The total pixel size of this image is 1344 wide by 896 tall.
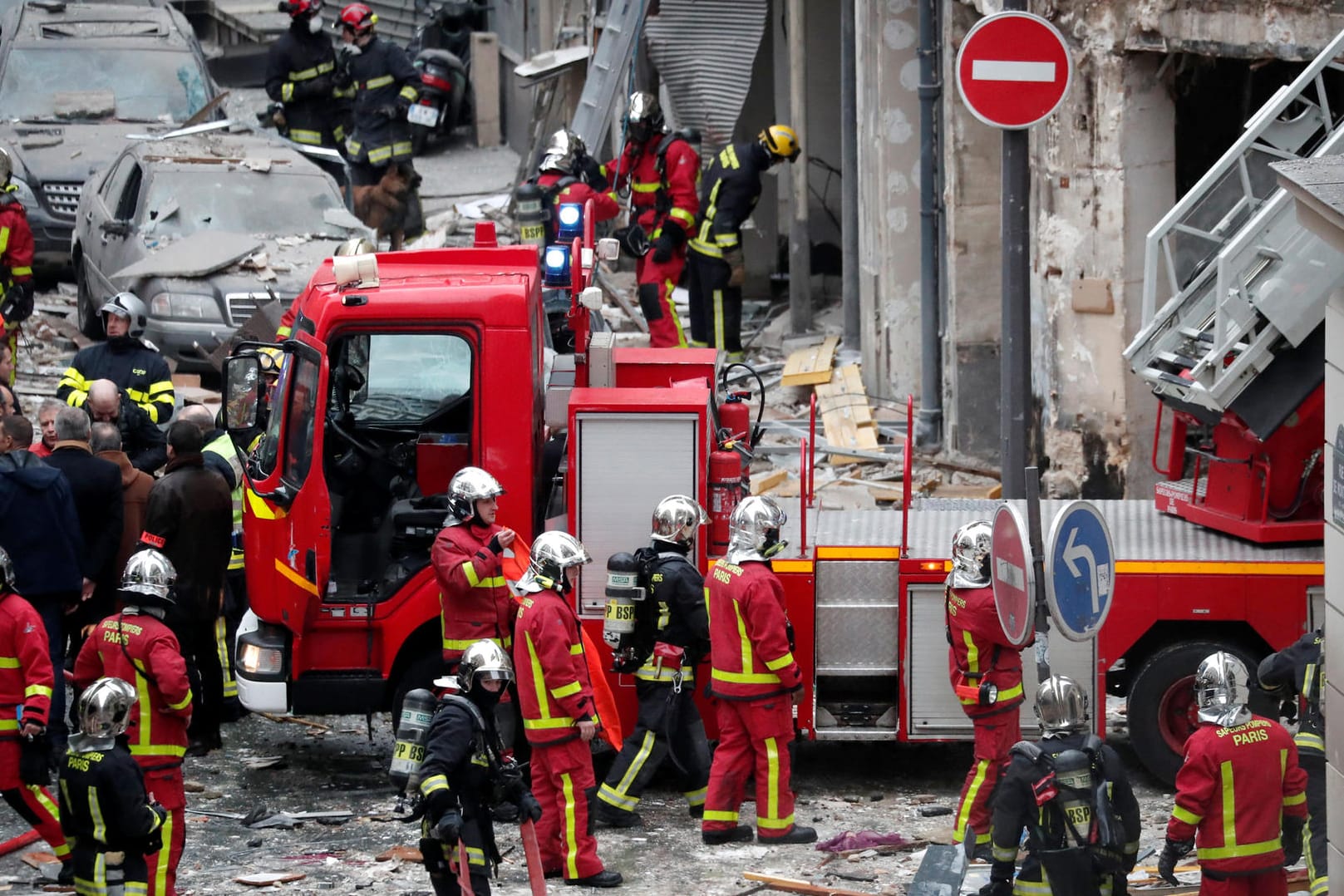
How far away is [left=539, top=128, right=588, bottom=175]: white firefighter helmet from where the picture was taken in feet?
51.7

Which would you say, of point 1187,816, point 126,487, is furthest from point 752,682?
point 126,487

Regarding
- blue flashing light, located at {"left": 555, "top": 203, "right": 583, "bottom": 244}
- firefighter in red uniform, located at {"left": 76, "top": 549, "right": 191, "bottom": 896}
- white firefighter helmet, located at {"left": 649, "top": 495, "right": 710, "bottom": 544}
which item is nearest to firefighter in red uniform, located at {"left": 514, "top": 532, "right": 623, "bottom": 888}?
white firefighter helmet, located at {"left": 649, "top": 495, "right": 710, "bottom": 544}

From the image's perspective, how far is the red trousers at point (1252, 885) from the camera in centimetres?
698

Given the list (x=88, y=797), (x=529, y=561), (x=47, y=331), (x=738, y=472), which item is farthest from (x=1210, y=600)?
(x=47, y=331)

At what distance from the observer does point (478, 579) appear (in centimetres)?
840

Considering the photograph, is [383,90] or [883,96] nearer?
[883,96]

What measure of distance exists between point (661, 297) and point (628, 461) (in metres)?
6.85

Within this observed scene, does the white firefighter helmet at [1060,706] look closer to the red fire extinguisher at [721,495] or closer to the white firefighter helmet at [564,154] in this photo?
the red fire extinguisher at [721,495]

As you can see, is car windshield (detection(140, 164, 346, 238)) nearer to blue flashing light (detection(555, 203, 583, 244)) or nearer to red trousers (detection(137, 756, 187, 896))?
blue flashing light (detection(555, 203, 583, 244))

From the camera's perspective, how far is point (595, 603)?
29.2ft

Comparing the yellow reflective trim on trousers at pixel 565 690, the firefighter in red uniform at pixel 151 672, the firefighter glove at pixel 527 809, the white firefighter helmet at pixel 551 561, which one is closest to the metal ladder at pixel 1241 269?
the white firefighter helmet at pixel 551 561

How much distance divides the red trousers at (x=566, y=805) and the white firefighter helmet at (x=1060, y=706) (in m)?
2.02

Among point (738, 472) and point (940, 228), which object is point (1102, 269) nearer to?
point (940, 228)

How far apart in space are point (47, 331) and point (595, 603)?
9.49 metres
